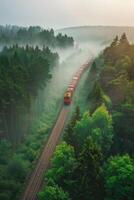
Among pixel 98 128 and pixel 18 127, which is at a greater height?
pixel 98 128

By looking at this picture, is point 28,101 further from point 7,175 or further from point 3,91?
point 7,175

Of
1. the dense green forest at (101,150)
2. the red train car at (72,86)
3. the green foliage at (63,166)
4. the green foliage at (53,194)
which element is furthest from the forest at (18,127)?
the green foliage at (53,194)

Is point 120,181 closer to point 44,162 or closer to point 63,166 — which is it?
point 63,166

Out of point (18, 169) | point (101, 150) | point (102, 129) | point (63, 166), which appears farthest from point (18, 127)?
point (63, 166)

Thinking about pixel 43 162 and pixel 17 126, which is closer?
pixel 43 162

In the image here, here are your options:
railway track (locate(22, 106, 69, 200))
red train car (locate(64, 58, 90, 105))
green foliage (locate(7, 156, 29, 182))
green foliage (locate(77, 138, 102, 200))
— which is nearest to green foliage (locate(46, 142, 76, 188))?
green foliage (locate(77, 138, 102, 200))

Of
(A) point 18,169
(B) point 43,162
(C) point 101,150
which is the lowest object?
(B) point 43,162

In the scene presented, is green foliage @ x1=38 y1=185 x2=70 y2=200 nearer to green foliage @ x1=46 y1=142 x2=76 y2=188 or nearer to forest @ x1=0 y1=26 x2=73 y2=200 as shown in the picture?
green foliage @ x1=46 y1=142 x2=76 y2=188

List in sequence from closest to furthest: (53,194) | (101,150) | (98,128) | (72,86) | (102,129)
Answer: (53,194)
(101,150)
(98,128)
(102,129)
(72,86)

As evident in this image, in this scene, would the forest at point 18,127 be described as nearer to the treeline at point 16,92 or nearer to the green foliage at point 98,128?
the treeline at point 16,92
